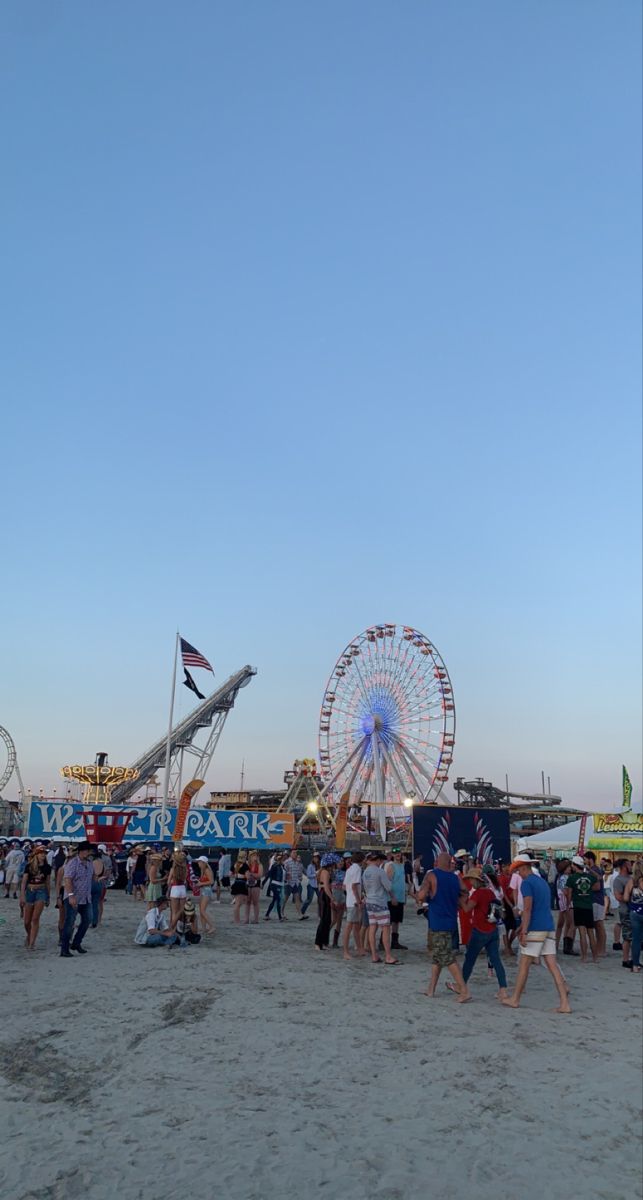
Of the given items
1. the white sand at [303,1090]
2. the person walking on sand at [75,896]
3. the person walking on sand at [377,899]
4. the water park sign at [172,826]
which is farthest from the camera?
the water park sign at [172,826]

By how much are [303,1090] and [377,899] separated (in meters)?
5.18

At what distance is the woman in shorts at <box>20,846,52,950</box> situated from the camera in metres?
10.9

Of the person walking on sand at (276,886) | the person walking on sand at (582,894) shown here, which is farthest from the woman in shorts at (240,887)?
the person walking on sand at (582,894)

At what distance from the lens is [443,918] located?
8672 millimetres

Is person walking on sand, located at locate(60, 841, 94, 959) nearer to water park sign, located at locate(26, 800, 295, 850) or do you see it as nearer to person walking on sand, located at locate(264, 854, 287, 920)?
person walking on sand, located at locate(264, 854, 287, 920)

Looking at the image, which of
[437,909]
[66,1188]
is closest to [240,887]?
[437,909]

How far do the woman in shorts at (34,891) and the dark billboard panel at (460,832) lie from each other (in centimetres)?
1340

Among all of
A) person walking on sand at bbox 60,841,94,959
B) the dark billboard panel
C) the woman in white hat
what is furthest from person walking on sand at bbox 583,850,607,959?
the dark billboard panel

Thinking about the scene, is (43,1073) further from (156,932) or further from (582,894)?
(582,894)

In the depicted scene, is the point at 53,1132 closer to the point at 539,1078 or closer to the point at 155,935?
the point at 539,1078

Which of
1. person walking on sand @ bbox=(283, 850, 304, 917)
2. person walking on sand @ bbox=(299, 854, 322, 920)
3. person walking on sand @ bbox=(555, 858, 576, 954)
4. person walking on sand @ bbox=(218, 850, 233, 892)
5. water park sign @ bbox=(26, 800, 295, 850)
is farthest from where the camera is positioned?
water park sign @ bbox=(26, 800, 295, 850)

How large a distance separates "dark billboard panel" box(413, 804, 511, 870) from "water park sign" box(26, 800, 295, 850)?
6.28 m

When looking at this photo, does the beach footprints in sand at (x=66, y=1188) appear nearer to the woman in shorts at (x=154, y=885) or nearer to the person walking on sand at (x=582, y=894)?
the woman in shorts at (x=154, y=885)

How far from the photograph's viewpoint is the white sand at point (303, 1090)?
443 centimetres
